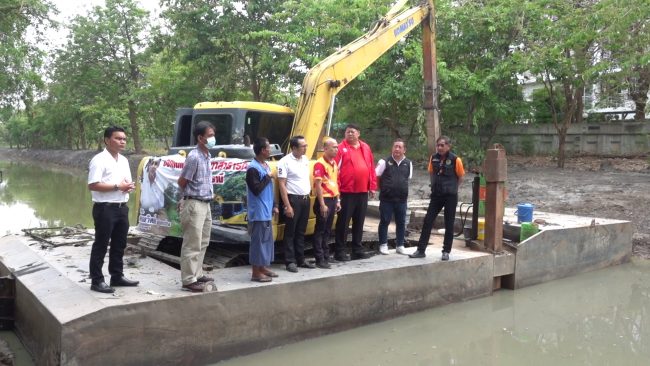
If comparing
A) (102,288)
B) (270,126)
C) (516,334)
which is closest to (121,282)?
(102,288)

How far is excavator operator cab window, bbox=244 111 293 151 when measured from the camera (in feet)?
23.5

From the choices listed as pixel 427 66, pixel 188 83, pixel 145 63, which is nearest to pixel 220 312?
pixel 427 66

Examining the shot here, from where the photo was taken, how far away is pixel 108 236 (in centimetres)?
496

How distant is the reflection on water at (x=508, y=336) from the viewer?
18.6ft

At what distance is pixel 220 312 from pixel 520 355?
10.5 ft

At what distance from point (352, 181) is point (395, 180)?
2.75 feet

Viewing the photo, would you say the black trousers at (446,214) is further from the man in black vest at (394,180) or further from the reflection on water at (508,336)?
the reflection on water at (508,336)

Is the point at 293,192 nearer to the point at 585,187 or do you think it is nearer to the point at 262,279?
the point at 262,279

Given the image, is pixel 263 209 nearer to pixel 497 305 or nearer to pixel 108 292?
pixel 108 292

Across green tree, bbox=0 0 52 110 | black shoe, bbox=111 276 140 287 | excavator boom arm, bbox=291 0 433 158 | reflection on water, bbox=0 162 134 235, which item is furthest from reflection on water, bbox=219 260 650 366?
green tree, bbox=0 0 52 110

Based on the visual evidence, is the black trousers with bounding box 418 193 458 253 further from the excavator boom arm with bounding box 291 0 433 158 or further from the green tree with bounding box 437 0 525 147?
the green tree with bounding box 437 0 525 147

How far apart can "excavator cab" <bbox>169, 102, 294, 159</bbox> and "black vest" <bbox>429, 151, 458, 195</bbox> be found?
205 cm

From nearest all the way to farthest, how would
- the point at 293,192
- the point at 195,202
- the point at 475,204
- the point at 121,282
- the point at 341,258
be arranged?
the point at 195,202, the point at 121,282, the point at 293,192, the point at 341,258, the point at 475,204

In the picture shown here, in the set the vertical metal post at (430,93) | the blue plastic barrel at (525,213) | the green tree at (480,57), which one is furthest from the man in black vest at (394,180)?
the green tree at (480,57)
